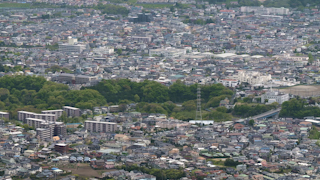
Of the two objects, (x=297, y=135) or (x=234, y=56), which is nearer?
(x=297, y=135)

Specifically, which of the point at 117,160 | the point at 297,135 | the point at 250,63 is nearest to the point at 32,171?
the point at 117,160

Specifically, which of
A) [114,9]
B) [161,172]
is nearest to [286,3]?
[114,9]

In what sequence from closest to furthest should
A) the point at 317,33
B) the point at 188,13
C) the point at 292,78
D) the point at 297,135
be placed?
the point at 297,135 → the point at 292,78 → the point at 317,33 → the point at 188,13

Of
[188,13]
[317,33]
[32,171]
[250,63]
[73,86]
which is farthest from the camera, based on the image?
[188,13]

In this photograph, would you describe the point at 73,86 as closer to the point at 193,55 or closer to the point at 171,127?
the point at 171,127

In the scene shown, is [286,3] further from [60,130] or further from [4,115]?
[60,130]

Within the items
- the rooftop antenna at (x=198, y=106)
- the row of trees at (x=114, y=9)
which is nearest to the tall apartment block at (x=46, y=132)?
the rooftop antenna at (x=198, y=106)
